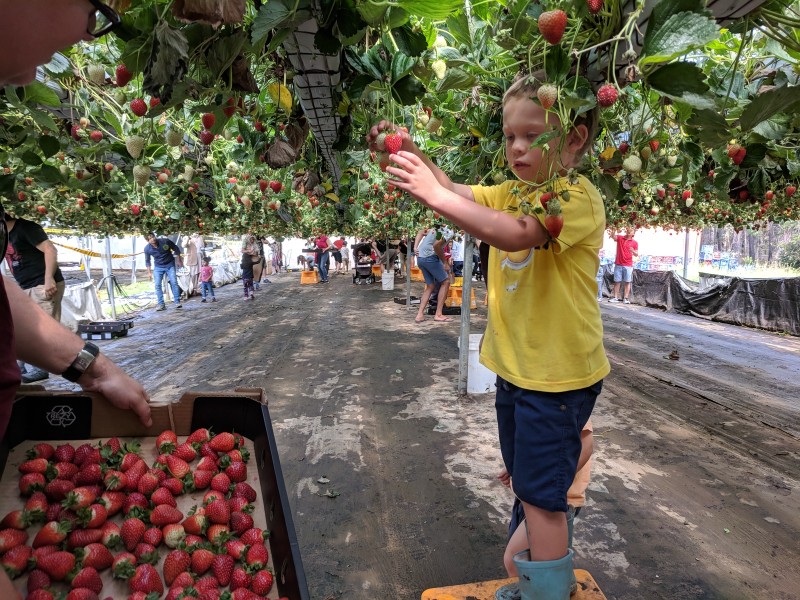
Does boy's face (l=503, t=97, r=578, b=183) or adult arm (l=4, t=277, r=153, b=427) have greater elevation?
boy's face (l=503, t=97, r=578, b=183)

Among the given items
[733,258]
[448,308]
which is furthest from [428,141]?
[733,258]

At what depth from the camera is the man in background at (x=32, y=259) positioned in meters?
4.63

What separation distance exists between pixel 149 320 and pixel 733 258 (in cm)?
2351

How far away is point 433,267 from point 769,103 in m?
6.66

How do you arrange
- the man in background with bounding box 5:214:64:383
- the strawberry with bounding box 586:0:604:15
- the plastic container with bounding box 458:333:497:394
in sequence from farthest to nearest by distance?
the man in background with bounding box 5:214:64:383 < the plastic container with bounding box 458:333:497:394 < the strawberry with bounding box 586:0:604:15

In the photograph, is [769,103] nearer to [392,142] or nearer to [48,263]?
[392,142]

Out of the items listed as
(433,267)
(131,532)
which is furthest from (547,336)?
(433,267)

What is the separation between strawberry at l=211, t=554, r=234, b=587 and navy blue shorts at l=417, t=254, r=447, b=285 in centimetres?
683

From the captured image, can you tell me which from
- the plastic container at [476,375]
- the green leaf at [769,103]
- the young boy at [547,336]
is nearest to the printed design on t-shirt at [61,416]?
the young boy at [547,336]

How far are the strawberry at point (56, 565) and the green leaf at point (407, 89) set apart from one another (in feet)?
A: 5.03

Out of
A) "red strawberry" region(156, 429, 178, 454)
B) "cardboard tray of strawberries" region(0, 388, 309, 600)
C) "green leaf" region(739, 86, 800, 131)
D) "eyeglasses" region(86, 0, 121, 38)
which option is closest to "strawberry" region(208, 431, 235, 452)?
"cardboard tray of strawberries" region(0, 388, 309, 600)

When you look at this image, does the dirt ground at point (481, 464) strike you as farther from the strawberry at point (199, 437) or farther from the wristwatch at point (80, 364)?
the wristwatch at point (80, 364)

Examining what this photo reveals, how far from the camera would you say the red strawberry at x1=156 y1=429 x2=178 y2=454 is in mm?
1455

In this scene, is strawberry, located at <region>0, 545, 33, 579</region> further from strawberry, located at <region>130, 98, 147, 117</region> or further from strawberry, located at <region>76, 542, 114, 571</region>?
strawberry, located at <region>130, 98, 147, 117</region>
